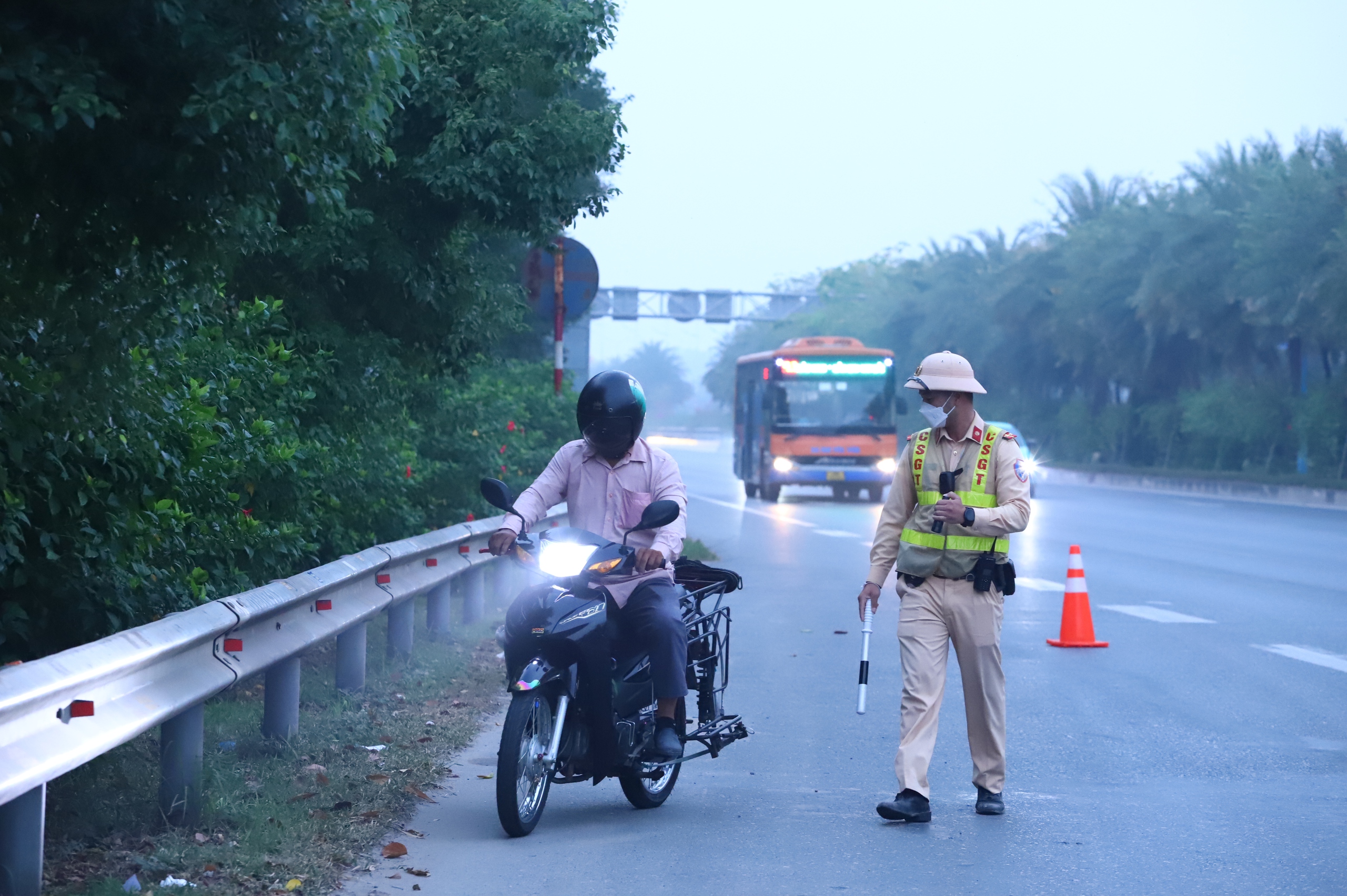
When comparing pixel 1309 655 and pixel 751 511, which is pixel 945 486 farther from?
pixel 751 511

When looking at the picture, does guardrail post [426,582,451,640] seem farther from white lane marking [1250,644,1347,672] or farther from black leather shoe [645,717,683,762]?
white lane marking [1250,644,1347,672]

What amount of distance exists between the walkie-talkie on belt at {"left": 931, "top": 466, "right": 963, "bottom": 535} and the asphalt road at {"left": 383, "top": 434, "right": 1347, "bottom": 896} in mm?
1139

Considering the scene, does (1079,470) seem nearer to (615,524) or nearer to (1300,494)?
(1300,494)

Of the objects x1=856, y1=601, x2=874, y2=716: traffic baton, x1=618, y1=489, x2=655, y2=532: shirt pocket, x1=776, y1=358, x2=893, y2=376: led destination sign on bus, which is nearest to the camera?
x1=618, y1=489, x2=655, y2=532: shirt pocket

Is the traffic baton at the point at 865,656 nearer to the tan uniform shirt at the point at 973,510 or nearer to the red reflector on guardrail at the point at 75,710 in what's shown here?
the tan uniform shirt at the point at 973,510

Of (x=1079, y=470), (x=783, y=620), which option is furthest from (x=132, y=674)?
(x=1079, y=470)

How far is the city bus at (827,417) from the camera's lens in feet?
114

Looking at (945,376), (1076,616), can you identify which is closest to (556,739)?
(945,376)

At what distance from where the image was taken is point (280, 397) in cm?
934

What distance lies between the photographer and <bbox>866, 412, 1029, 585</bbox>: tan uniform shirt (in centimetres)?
677

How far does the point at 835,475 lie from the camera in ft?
114

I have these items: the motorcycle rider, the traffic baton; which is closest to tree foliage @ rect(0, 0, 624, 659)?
the motorcycle rider

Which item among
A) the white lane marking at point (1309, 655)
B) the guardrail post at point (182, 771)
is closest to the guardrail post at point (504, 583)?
the white lane marking at point (1309, 655)

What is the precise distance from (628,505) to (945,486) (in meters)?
1.27
